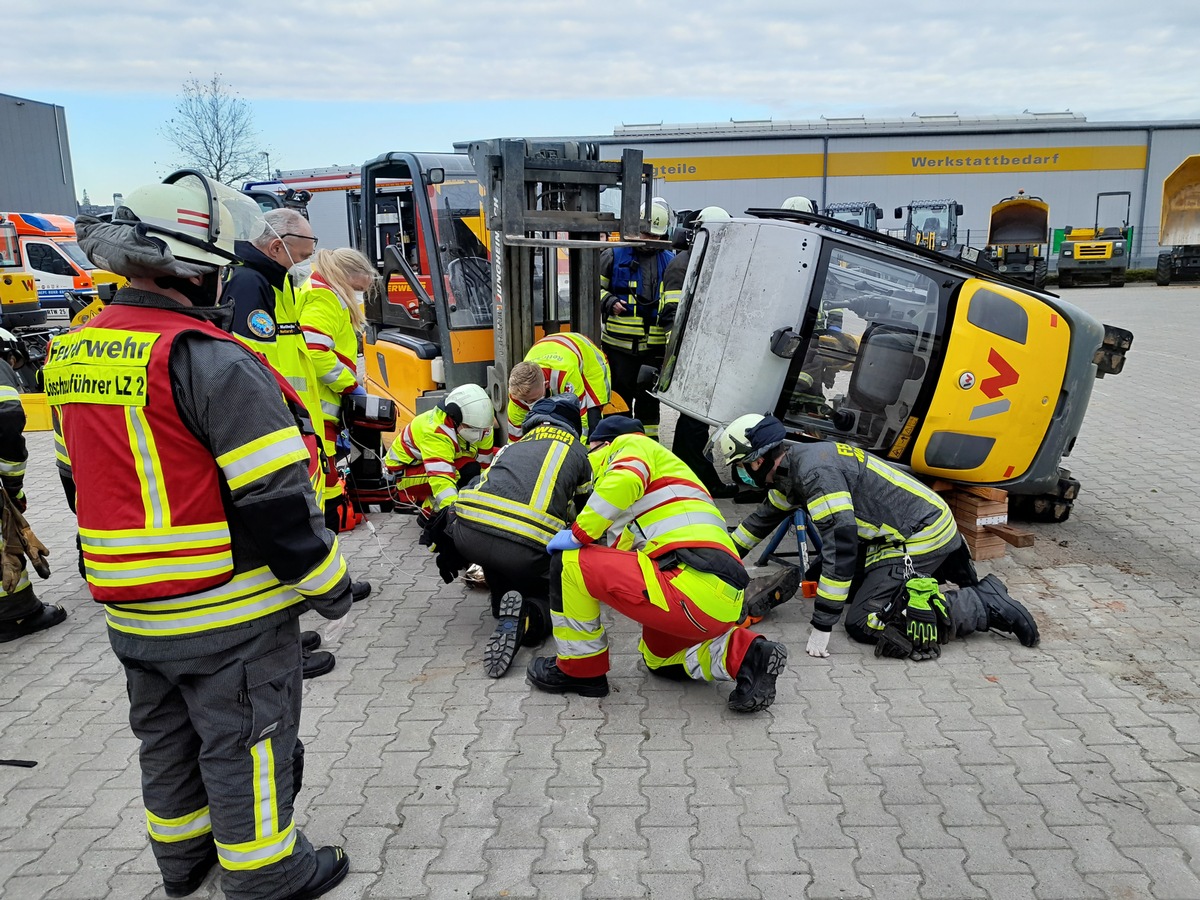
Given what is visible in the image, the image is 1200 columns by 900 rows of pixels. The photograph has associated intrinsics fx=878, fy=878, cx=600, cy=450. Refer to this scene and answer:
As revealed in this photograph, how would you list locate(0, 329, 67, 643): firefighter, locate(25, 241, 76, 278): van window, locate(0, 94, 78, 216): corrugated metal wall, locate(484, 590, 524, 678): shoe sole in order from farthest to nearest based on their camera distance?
locate(0, 94, 78, 216): corrugated metal wall → locate(25, 241, 76, 278): van window → locate(0, 329, 67, 643): firefighter → locate(484, 590, 524, 678): shoe sole

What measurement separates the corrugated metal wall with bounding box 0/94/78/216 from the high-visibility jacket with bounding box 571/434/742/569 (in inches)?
1122

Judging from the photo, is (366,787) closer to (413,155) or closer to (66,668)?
(66,668)

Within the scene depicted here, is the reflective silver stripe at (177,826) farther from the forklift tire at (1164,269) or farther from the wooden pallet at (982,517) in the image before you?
the forklift tire at (1164,269)

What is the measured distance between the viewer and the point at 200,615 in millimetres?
2146

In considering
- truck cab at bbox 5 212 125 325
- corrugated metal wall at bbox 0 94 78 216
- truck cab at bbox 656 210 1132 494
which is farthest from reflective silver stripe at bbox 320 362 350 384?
corrugated metal wall at bbox 0 94 78 216

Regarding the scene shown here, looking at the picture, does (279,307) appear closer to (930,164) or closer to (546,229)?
(546,229)

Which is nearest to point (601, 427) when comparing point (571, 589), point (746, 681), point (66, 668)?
point (571, 589)

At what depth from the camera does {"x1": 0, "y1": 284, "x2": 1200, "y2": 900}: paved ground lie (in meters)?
2.64

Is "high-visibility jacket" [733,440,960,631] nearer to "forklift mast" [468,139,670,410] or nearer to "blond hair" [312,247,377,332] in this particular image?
"forklift mast" [468,139,670,410]

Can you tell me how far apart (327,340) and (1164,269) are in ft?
79.1

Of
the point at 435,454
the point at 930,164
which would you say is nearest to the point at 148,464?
the point at 435,454

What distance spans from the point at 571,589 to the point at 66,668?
7.93 feet

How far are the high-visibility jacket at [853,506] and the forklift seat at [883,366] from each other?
2.79 feet

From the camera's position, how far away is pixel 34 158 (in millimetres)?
26734
